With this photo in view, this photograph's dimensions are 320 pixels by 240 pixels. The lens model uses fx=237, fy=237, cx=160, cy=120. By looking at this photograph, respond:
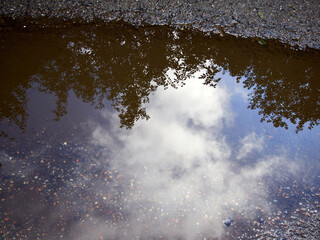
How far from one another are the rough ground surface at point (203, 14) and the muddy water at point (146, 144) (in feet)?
1.08

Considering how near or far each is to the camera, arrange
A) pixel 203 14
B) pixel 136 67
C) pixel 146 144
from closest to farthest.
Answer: pixel 146 144, pixel 136 67, pixel 203 14

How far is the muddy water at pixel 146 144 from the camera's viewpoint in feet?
9.21

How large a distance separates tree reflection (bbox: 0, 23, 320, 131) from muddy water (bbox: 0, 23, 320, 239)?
20 millimetres

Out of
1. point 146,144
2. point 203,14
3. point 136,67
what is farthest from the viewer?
point 203,14

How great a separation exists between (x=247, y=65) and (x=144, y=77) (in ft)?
6.82

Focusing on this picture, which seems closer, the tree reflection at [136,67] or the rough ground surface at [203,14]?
the tree reflection at [136,67]

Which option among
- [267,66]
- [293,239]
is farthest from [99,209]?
[267,66]

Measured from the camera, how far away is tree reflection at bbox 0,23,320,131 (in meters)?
3.96

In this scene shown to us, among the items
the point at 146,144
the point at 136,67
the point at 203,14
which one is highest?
the point at 203,14

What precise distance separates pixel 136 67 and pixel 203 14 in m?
2.20

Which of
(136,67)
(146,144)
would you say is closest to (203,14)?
→ (136,67)

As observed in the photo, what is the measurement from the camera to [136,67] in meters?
4.44

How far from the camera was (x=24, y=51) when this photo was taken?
14.1ft

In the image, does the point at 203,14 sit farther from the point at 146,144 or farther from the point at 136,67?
the point at 146,144
